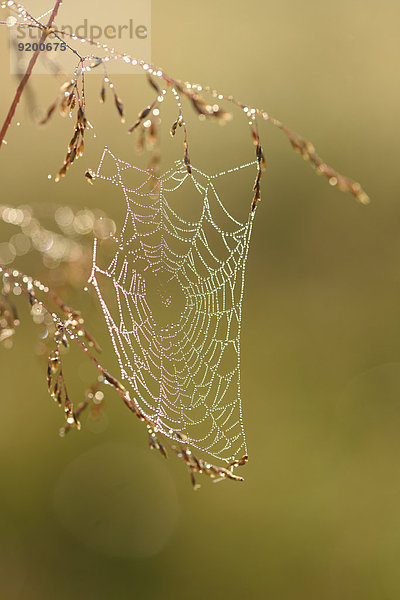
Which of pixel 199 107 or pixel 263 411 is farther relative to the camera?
pixel 263 411

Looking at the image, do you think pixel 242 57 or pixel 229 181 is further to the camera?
pixel 242 57

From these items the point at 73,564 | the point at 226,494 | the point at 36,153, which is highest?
the point at 36,153

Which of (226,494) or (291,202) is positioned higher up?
(291,202)

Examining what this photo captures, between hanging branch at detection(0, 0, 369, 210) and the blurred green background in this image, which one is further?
the blurred green background

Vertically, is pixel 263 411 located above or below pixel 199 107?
above

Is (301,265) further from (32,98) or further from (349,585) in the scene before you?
(32,98)

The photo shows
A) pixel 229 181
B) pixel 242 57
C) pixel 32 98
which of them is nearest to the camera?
pixel 32 98

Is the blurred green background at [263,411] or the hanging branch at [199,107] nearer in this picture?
the hanging branch at [199,107]

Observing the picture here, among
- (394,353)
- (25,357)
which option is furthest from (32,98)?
(394,353)
